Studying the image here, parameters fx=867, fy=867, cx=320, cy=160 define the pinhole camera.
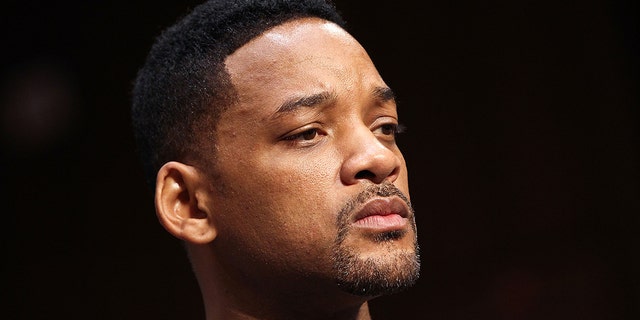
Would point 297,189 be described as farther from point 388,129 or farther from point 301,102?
point 388,129

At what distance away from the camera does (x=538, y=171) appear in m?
3.27

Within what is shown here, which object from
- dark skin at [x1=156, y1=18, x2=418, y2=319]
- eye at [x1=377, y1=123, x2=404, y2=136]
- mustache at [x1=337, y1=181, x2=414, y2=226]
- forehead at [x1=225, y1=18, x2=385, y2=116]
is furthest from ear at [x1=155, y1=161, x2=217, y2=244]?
eye at [x1=377, y1=123, x2=404, y2=136]

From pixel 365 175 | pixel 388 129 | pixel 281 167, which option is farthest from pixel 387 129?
pixel 281 167

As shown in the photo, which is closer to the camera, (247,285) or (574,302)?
(247,285)

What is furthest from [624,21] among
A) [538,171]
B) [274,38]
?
[274,38]

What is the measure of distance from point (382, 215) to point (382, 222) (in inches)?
0.9

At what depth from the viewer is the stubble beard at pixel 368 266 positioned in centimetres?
193

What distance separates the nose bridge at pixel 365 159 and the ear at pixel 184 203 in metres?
0.37

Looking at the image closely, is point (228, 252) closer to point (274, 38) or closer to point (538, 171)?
point (274, 38)

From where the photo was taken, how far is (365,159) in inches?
78.2

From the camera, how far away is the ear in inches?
83.9

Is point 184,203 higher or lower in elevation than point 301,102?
lower

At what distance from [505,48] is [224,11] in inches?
55.1

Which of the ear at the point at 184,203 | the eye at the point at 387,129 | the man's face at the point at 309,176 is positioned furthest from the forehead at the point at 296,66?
the ear at the point at 184,203
